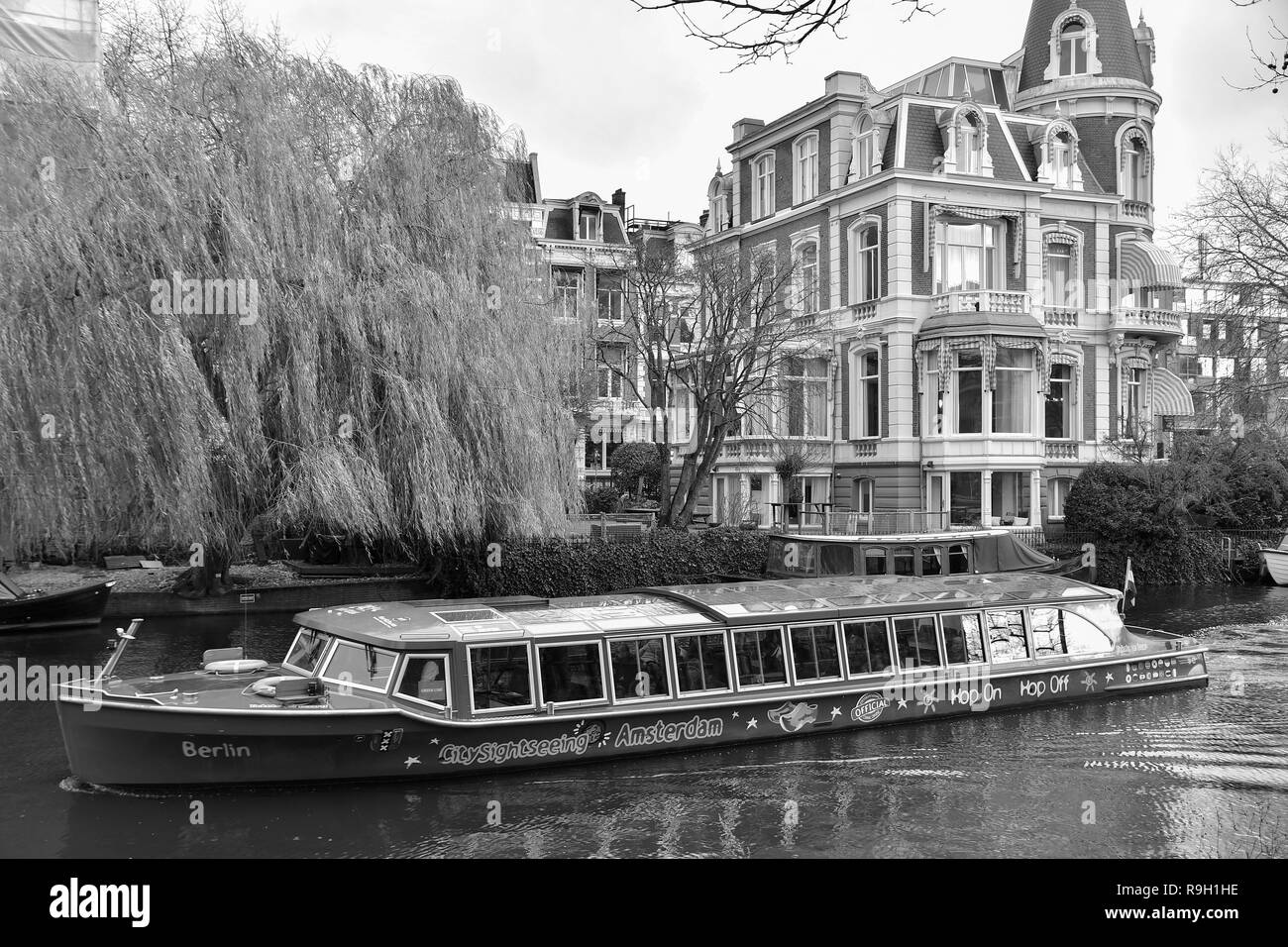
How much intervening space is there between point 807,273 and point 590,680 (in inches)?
1127

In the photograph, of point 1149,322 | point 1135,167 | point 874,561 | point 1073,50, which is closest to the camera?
point 874,561

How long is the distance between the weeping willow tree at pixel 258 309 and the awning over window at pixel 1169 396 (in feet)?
93.1

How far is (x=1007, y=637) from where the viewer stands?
19328mm

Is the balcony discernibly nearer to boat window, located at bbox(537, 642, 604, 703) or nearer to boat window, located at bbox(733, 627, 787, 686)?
boat window, located at bbox(733, 627, 787, 686)

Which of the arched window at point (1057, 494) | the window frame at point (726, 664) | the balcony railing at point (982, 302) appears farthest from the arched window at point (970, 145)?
the window frame at point (726, 664)

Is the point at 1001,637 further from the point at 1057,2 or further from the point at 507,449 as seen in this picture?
the point at 1057,2

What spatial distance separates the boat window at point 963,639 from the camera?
18.7m

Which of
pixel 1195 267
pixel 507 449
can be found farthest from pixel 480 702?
pixel 1195 267

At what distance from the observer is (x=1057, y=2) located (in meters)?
42.6

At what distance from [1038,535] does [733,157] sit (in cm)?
2065

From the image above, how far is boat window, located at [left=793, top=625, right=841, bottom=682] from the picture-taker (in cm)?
1725

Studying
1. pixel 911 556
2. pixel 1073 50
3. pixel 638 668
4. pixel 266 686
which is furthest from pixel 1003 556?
pixel 1073 50

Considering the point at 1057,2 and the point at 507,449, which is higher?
the point at 1057,2

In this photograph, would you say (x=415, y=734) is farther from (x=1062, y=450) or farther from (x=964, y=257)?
(x=1062, y=450)
